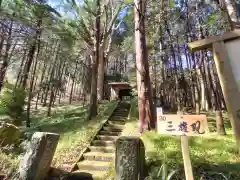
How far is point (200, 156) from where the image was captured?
17.7 ft

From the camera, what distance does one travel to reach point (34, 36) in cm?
1170

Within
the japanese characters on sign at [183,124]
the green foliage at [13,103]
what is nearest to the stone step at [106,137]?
the japanese characters on sign at [183,124]

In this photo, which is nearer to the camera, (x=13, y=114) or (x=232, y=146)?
(x=232, y=146)

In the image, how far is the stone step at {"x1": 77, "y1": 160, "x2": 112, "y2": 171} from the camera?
5.97 metres

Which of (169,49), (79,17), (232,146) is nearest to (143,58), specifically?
(232,146)

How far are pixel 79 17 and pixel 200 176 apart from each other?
1073 cm

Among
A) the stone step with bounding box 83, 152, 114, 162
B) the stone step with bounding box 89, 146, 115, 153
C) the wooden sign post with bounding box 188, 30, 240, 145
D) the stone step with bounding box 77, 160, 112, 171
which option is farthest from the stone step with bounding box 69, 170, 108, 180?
the wooden sign post with bounding box 188, 30, 240, 145

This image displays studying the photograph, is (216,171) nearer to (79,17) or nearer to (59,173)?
(59,173)

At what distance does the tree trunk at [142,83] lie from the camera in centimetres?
679

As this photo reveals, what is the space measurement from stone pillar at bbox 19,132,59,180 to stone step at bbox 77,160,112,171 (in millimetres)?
1241

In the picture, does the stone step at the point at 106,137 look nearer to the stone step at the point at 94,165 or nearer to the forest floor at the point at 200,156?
the stone step at the point at 94,165

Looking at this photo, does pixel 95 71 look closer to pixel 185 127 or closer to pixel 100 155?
pixel 100 155

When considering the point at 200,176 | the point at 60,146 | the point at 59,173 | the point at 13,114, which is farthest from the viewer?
the point at 13,114

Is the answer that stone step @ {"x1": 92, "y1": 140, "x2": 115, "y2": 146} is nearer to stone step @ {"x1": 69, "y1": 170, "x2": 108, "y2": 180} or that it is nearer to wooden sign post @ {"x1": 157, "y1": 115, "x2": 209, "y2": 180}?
stone step @ {"x1": 69, "y1": 170, "x2": 108, "y2": 180}
